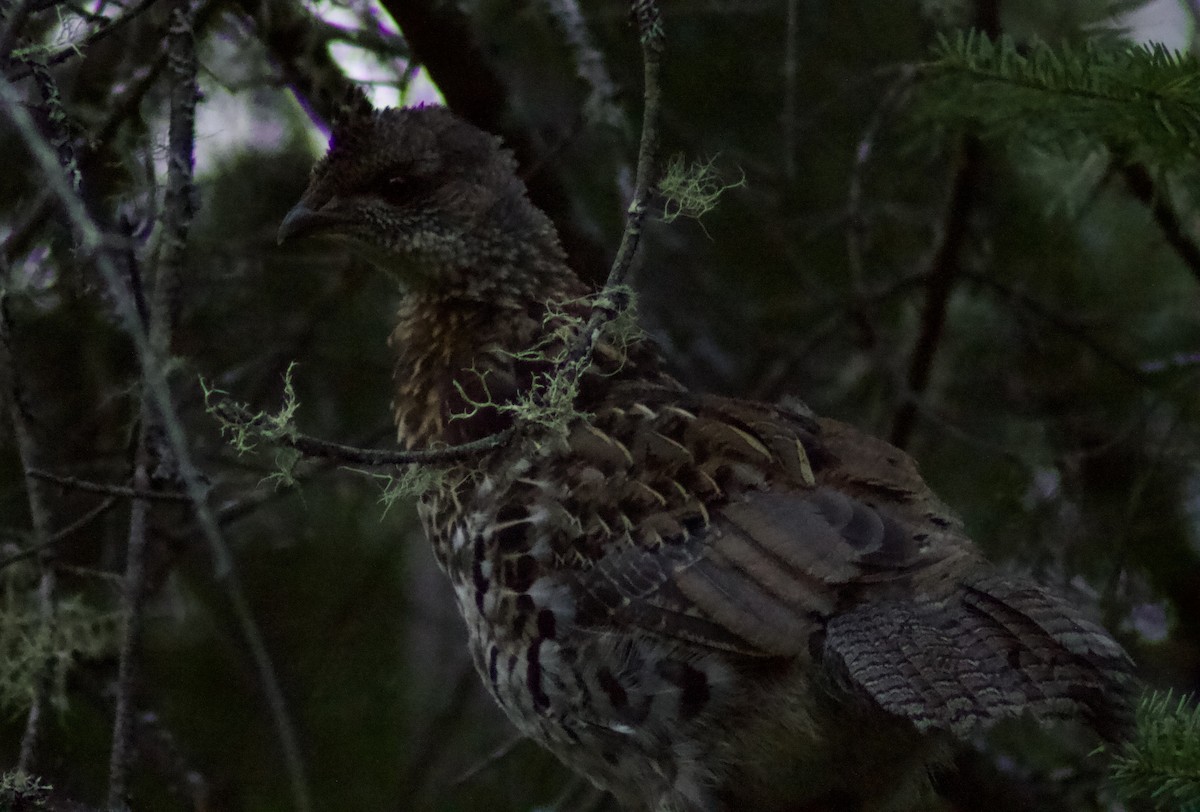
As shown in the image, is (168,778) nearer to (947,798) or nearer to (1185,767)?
(947,798)

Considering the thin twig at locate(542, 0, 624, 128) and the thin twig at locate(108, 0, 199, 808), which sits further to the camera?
the thin twig at locate(542, 0, 624, 128)

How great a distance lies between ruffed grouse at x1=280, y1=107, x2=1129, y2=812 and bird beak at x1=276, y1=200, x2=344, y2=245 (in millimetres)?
610

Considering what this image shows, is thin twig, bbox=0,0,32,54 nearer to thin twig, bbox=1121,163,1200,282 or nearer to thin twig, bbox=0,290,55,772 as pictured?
thin twig, bbox=0,290,55,772

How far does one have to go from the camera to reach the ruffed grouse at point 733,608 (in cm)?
264

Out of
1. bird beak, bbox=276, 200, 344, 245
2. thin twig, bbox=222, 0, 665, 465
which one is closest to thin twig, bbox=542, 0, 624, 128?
bird beak, bbox=276, 200, 344, 245

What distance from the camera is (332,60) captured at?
13.3ft

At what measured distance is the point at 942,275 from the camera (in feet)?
13.3

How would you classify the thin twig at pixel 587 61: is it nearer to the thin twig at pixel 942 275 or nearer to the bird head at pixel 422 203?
the bird head at pixel 422 203

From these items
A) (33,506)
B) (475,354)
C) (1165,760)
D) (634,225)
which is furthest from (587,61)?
(1165,760)

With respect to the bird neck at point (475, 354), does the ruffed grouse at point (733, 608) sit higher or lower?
lower

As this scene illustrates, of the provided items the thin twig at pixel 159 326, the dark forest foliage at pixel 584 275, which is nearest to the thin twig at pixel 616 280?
the thin twig at pixel 159 326

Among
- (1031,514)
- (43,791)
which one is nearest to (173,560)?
(43,791)

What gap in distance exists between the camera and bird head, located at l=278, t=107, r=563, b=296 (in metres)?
3.57

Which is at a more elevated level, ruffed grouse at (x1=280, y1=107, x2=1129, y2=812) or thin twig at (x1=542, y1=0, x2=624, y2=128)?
thin twig at (x1=542, y1=0, x2=624, y2=128)
